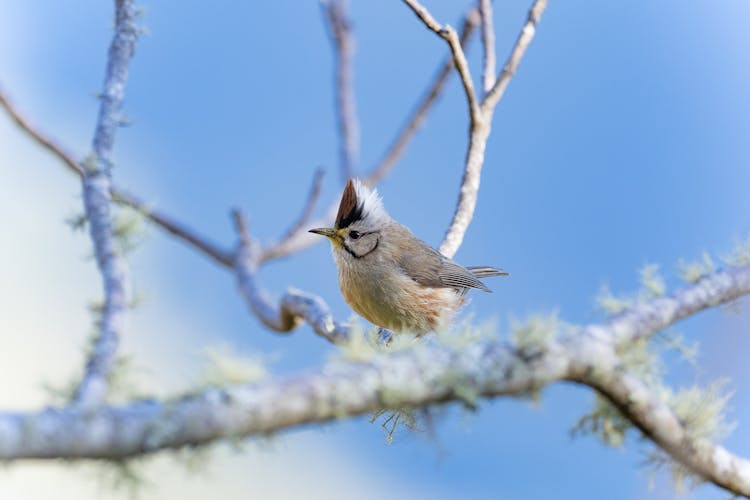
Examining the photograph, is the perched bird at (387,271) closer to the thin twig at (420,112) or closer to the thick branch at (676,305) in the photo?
the thin twig at (420,112)

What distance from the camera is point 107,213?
2076 millimetres

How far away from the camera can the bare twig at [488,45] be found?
3641mm

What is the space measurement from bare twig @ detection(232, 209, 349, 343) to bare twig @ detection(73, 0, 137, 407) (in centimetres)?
108

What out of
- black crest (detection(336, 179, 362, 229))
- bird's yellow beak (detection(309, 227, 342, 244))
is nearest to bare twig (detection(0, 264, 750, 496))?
black crest (detection(336, 179, 362, 229))

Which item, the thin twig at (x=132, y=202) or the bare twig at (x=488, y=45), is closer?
the thin twig at (x=132, y=202)

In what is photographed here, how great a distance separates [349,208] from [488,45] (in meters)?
0.96

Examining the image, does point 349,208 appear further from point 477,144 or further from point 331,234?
point 477,144

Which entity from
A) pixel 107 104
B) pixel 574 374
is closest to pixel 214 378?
pixel 574 374

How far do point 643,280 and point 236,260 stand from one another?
10.1ft

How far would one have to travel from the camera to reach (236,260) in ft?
15.3

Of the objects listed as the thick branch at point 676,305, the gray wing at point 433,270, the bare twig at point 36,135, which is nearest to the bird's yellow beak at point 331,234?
the gray wing at point 433,270

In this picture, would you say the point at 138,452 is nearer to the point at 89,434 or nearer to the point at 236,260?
the point at 89,434

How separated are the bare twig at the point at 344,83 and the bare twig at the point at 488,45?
128cm

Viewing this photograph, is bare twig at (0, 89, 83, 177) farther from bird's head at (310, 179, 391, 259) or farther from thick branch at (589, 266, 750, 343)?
thick branch at (589, 266, 750, 343)
